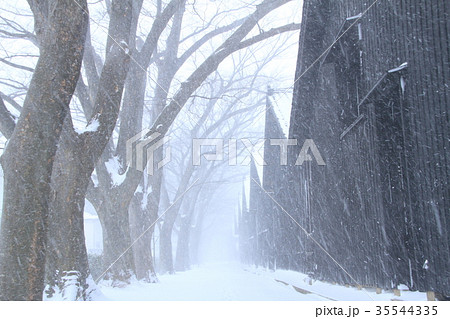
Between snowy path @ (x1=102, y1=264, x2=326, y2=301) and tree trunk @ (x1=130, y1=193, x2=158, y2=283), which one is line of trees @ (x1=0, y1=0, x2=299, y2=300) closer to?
snowy path @ (x1=102, y1=264, x2=326, y2=301)

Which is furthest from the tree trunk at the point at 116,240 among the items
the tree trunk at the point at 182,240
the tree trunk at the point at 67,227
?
the tree trunk at the point at 182,240

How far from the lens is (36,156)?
17.7 feet

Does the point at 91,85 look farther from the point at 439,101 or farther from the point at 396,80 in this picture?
the point at 439,101

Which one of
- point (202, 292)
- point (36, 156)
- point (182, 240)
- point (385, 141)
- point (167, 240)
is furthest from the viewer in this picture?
point (182, 240)

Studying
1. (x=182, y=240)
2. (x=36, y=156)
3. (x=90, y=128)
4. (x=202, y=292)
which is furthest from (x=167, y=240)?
(x=36, y=156)

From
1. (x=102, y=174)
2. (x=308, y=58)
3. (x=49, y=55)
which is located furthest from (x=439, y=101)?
(x=102, y=174)

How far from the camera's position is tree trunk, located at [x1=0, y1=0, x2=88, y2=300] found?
16.9 feet

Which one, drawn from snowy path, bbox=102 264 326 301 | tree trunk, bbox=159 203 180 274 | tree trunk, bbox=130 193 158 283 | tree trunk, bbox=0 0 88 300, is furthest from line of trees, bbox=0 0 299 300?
tree trunk, bbox=159 203 180 274

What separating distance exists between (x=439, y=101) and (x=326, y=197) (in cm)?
582

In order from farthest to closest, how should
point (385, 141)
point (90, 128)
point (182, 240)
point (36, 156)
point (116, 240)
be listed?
1. point (182, 240)
2. point (116, 240)
3. point (90, 128)
4. point (385, 141)
5. point (36, 156)

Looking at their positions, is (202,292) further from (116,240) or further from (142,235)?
(142,235)

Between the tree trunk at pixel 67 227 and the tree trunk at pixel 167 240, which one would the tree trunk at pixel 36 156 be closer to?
the tree trunk at pixel 67 227

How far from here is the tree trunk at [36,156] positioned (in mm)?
5160

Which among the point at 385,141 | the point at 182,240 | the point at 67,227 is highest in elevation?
the point at 385,141
